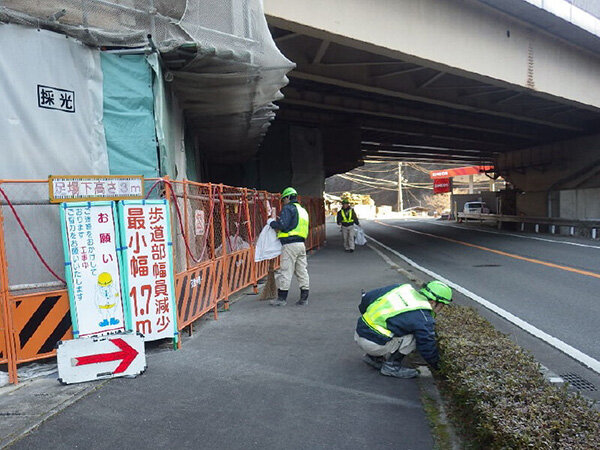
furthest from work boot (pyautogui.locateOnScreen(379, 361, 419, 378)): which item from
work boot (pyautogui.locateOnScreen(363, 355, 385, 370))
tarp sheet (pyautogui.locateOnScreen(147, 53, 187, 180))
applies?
tarp sheet (pyautogui.locateOnScreen(147, 53, 187, 180))

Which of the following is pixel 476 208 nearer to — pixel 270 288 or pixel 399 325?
pixel 270 288

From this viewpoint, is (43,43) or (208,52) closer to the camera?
(43,43)

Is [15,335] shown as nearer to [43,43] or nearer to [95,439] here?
[95,439]

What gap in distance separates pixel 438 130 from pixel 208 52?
17997 mm

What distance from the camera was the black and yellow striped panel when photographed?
445 centimetres

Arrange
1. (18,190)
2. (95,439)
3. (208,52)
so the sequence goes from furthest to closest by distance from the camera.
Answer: (208,52) → (18,190) → (95,439)

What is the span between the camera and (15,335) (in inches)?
173

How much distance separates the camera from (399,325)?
13.1ft

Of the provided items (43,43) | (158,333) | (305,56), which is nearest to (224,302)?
(158,333)

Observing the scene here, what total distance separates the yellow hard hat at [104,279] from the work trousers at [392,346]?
267 cm

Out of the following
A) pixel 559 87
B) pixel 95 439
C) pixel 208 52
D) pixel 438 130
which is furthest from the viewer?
pixel 438 130

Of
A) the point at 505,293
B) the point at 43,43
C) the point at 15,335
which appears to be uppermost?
the point at 43,43

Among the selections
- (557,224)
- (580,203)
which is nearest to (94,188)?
(557,224)

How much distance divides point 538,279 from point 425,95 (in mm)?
7976
